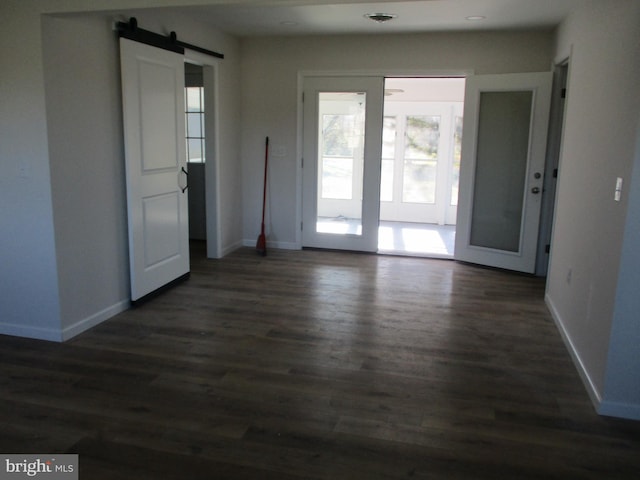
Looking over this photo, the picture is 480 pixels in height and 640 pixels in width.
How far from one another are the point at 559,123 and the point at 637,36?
8.97ft

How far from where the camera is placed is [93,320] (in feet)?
12.8

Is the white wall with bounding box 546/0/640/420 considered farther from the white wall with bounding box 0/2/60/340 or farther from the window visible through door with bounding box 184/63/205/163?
the window visible through door with bounding box 184/63/205/163

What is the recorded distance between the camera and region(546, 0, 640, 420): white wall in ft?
8.78

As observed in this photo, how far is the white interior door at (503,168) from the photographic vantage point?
5.39 m

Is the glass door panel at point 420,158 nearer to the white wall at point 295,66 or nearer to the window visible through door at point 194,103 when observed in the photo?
the white wall at point 295,66

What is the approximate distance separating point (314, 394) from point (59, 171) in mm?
2171

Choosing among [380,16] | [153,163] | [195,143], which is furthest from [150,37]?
[195,143]

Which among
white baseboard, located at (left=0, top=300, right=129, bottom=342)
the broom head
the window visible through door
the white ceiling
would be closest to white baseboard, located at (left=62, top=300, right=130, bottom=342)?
white baseboard, located at (left=0, top=300, right=129, bottom=342)

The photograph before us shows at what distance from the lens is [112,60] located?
3.88m

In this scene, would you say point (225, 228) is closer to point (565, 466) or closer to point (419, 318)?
point (419, 318)

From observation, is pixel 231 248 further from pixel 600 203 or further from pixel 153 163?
pixel 600 203

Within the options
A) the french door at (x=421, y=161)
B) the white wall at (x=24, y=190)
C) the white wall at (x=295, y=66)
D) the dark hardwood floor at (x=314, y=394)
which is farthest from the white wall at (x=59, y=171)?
the french door at (x=421, y=161)

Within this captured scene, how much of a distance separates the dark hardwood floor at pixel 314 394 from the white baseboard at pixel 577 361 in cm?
5

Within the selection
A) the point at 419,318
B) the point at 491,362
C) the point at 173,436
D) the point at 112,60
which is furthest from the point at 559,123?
the point at 173,436
